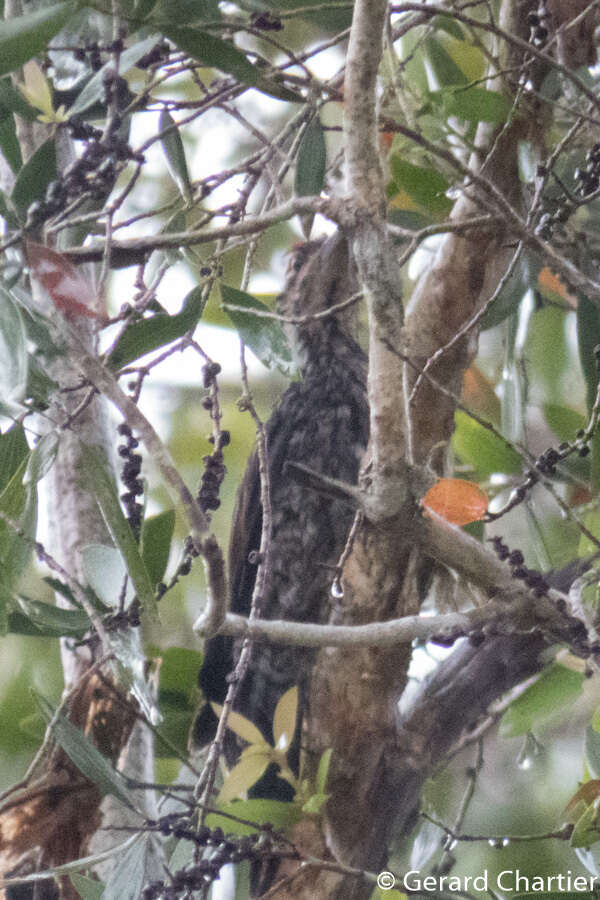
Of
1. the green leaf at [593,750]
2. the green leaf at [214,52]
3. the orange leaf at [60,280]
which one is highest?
the green leaf at [214,52]

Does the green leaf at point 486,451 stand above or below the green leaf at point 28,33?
below

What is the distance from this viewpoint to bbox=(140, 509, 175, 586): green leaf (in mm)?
1466

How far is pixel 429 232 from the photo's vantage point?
128 cm

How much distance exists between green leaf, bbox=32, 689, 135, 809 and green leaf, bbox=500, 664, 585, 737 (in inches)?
26.7

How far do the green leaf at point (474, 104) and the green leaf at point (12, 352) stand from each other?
870mm

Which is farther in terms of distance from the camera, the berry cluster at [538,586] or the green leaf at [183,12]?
the berry cluster at [538,586]

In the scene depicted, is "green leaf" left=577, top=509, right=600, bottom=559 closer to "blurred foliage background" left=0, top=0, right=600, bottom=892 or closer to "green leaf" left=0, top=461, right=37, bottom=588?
"blurred foliage background" left=0, top=0, right=600, bottom=892

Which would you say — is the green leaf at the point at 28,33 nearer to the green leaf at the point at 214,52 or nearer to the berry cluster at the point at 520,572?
the green leaf at the point at 214,52

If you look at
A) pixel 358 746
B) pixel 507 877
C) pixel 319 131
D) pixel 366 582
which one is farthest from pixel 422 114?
pixel 507 877

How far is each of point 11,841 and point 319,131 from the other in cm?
111

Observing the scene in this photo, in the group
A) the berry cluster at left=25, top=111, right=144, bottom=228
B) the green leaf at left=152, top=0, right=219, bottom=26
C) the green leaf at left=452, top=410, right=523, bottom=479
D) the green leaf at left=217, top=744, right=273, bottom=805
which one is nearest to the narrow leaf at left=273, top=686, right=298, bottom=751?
the green leaf at left=217, top=744, right=273, bottom=805

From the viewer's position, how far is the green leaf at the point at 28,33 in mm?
864

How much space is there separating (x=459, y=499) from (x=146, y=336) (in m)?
0.53

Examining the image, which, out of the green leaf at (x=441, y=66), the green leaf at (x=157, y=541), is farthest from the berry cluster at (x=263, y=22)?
the green leaf at (x=157, y=541)
